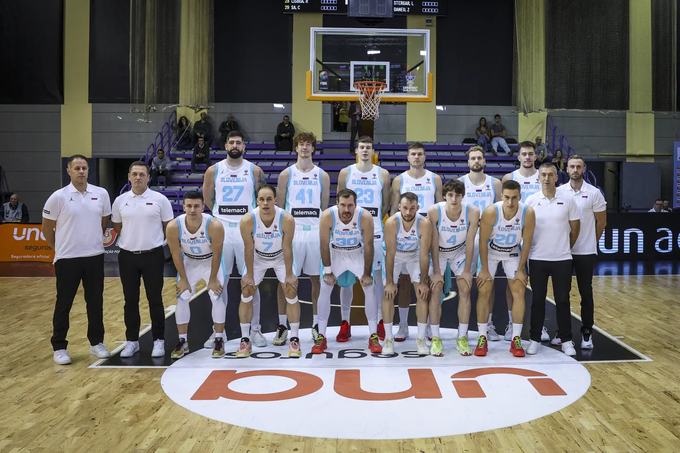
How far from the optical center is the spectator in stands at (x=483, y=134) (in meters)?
17.4

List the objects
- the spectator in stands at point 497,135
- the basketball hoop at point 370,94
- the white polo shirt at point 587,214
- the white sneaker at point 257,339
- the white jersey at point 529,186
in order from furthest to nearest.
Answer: the spectator in stands at point 497,135, the basketball hoop at point 370,94, the white jersey at point 529,186, the white sneaker at point 257,339, the white polo shirt at point 587,214

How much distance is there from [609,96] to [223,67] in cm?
1043

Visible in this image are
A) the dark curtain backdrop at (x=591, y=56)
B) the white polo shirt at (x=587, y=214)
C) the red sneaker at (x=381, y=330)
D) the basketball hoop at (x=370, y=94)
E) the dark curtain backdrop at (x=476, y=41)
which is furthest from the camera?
the dark curtain backdrop at (x=476, y=41)

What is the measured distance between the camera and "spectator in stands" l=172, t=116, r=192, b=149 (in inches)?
693

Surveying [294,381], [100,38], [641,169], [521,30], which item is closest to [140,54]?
[100,38]

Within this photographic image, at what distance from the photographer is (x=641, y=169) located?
60.0 feet

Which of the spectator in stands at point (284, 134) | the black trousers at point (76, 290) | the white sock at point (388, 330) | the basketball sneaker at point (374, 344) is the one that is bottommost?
the basketball sneaker at point (374, 344)

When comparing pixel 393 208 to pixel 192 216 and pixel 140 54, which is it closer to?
pixel 192 216

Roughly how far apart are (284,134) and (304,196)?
10889 mm

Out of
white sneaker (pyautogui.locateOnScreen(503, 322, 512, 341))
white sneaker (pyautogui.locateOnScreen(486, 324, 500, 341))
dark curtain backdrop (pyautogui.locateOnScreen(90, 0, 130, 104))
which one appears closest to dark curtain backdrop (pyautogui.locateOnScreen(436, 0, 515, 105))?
dark curtain backdrop (pyautogui.locateOnScreen(90, 0, 130, 104))

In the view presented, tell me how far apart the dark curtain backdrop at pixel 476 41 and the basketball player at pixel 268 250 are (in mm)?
13635

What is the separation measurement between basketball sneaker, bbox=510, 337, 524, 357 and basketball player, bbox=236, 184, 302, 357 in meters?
1.96

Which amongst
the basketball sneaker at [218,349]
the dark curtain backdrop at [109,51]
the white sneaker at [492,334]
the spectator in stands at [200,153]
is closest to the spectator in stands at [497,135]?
the spectator in stands at [200,153]

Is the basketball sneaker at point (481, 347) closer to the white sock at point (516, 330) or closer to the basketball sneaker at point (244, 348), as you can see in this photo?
the white sock at point (516, 330)
